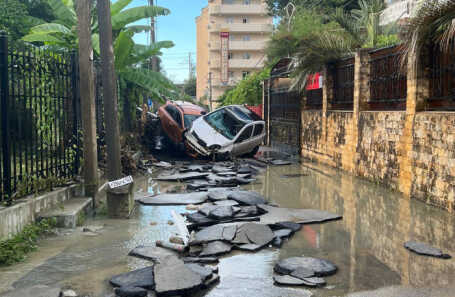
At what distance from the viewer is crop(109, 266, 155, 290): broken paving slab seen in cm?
450

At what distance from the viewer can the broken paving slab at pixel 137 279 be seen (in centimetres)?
450

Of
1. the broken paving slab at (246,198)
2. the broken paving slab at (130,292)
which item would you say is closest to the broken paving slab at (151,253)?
the broken paving slab at (130,292)

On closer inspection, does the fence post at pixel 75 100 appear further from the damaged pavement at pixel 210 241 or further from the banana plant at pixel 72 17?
the banana plant at pixel 72 17

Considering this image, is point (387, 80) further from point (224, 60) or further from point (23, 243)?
point (224, 60)

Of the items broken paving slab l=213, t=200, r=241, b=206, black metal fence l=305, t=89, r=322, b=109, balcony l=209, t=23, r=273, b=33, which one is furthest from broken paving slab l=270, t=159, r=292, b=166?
balcony l=209, t=23, r=273, b=33

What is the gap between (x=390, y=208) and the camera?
26.5ft

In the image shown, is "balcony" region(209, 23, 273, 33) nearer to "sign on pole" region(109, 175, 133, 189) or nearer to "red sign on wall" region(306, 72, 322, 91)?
"red sign on wall" region(306, 72, 322, 91)

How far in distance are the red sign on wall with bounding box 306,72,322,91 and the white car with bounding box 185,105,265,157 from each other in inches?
83.9

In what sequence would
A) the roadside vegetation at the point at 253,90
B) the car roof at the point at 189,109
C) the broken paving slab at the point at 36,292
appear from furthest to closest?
the roadside vegetation at the point at 253,90
the car roof at the point at 189,109
the broken paving slab at the point at 36,292

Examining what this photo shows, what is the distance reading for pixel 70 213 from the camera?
274 inches

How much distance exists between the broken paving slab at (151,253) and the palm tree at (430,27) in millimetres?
5204

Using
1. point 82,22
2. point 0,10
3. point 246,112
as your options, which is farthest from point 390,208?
point 0,10

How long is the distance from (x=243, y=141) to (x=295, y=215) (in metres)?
8.57

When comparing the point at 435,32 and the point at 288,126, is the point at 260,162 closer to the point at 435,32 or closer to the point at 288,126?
the point at 288,126
